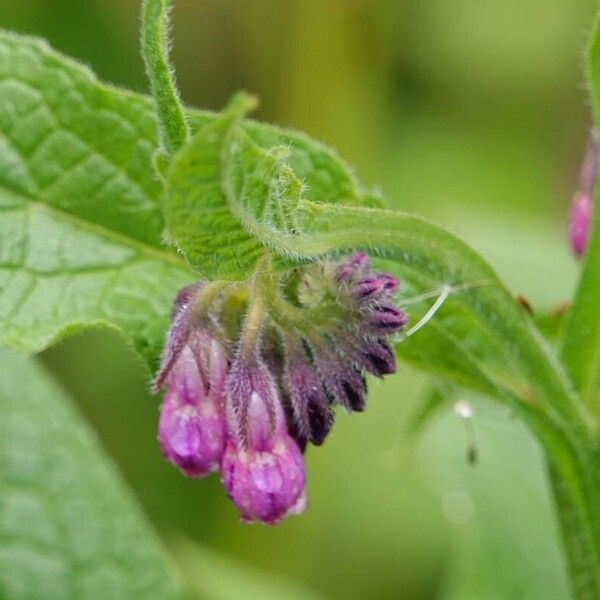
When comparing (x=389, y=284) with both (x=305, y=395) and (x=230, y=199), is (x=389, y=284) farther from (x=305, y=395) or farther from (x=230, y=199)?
(x=230, y=199)

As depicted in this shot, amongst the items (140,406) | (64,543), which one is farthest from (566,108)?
(64,543)

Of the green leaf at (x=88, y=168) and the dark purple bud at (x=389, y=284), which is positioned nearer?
the dark purple bud at (x=389, y=284)

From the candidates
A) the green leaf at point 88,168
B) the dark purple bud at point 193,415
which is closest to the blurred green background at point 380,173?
the green leaf at point 88,168

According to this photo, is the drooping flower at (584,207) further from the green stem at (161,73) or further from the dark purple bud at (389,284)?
the green stem at (161,73)

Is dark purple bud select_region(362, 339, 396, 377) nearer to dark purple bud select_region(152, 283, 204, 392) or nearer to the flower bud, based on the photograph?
the flower bud

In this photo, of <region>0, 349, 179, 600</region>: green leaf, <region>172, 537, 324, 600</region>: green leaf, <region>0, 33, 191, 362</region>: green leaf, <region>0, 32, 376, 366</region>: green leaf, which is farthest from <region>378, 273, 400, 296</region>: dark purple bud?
<region>172, 537, 324, 600</region>: green leaf

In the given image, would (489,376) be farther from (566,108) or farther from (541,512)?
(566,108)
